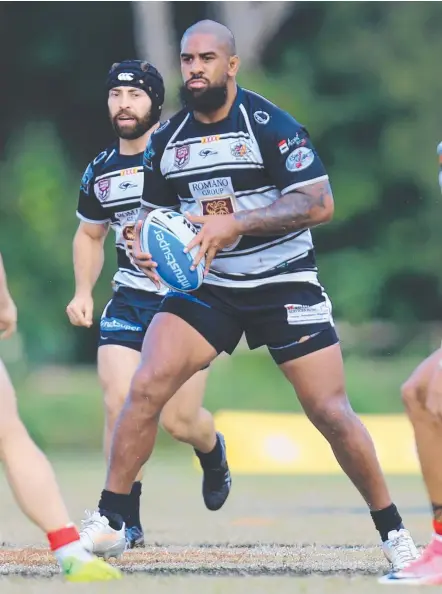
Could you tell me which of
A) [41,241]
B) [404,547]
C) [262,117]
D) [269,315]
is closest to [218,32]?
[262,117]

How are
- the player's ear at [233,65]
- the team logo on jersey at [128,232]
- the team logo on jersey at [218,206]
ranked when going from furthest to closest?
the team logo on jersey at [128,232] < the player's ear at [233,65] < the team logo on jersey at [218,206]

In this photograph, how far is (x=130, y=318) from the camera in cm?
834

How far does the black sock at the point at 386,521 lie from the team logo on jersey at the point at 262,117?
1640 millimetres

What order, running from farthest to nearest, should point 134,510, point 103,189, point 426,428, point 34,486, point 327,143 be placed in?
point 327,143
point 103,189
point 134,510
point 426,428
point 34,486

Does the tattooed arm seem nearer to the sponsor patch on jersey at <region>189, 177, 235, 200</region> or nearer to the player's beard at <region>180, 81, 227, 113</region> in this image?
the sponsor patch on jersey at <region>189, 177, 235, 200</region>

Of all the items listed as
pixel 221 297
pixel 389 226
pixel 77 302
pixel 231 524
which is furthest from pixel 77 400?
pixel 221 297

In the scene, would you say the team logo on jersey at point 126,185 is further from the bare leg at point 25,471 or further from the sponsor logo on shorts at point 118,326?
the bare leg at point 25,471

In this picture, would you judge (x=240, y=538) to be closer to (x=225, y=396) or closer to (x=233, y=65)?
(x=233, y=65)

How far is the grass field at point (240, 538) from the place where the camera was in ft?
20.7

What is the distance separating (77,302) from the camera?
27.1 ft

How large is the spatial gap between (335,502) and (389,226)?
556 inches

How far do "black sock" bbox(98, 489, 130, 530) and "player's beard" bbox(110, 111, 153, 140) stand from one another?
2072mm

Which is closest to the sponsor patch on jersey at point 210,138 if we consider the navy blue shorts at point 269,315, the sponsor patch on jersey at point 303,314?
the navy blue shorts at point 269,315

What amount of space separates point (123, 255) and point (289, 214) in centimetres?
186
